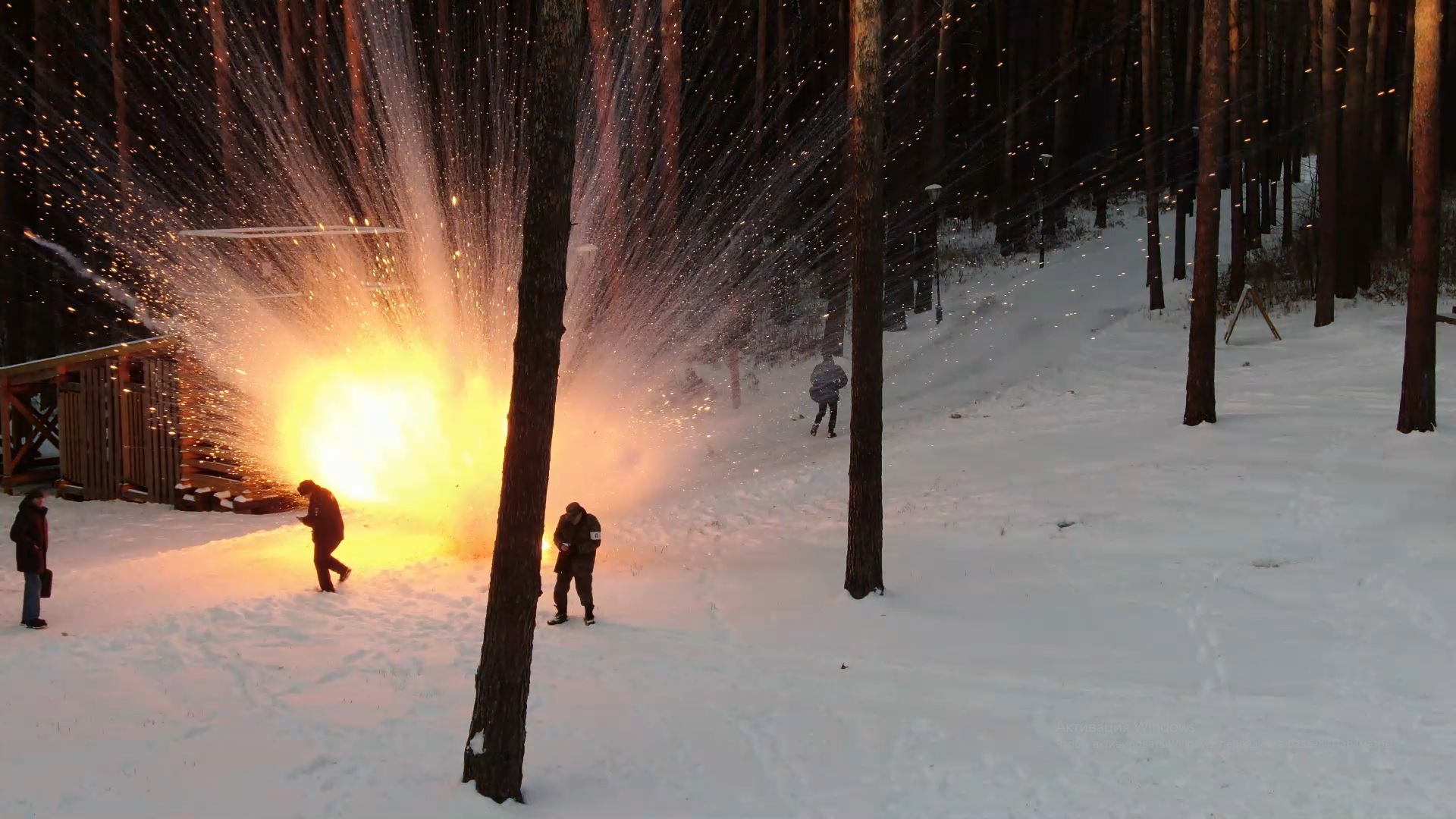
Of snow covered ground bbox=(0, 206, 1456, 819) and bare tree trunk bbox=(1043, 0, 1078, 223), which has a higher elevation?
bare tree trunk bbox=(1043, 0, 1078, 223)

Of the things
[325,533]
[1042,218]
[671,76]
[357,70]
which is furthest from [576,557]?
[1042,218]

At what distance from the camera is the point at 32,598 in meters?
12.2

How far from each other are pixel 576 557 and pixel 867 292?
465cm

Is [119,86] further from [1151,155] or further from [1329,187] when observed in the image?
[1329,187]

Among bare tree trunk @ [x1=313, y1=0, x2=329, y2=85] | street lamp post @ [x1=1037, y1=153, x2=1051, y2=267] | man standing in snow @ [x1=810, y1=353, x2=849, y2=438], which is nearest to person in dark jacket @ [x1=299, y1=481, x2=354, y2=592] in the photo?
man standing in snow @ [x1=810, y1=353, x2=849, y2=438]

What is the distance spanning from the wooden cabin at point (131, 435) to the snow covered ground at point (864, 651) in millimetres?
927

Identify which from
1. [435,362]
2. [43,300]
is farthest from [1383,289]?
[43,300]

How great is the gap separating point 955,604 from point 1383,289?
72.3 ft

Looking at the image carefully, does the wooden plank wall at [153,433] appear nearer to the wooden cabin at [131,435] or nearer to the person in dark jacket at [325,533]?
the wooden cabin at [131,435]

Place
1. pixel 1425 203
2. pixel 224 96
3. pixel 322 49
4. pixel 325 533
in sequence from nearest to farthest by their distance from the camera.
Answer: pixel 325 533
pixel 1425 203
pixel 224 96
pixel 322 49

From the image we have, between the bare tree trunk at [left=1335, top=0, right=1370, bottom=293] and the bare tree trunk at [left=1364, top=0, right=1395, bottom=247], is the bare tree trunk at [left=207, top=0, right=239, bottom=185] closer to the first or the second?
the bare tree trunk at [left=1335, top=0, right=1370, bottom=293]

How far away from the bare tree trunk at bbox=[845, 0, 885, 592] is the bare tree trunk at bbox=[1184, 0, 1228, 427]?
8507mm

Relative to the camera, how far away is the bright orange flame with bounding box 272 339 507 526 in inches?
658

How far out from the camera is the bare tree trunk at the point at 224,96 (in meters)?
27.8
